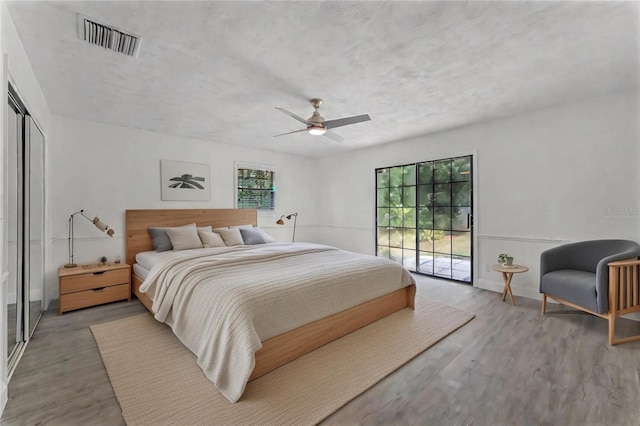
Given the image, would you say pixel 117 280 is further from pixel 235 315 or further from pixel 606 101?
pixel 606 101

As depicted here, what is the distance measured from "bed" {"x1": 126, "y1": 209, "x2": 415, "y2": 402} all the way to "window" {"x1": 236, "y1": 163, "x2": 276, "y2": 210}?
28 cm

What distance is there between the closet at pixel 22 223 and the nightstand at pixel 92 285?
22 centimetres

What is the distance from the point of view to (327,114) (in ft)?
11.7

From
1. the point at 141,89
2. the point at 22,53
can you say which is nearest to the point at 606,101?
the point at 141,89

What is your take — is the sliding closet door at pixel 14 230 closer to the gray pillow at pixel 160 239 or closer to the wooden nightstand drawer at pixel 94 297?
the wooden nightstand drawer at pixel 94 297

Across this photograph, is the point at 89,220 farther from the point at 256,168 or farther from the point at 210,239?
the point at 256,168

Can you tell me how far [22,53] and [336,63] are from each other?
2.41 meters

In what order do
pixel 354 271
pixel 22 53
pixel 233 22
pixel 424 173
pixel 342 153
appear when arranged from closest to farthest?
pixel 233 22, pixel 22 53, pixel 354 271, pixel 424 173, pixel 342 153

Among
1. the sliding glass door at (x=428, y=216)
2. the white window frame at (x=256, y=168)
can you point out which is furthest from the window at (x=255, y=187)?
the sliding glass door at (x=428, y=216)

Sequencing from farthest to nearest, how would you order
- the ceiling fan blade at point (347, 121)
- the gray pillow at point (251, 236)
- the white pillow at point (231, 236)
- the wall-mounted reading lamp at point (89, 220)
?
1. the gray pillow at point (251, 236)
2. the white pillow at point (231, 236)
3. the wall-mounted reading lamp at point (89, 220)
4. the ceiling fan blade at point (347, 121)

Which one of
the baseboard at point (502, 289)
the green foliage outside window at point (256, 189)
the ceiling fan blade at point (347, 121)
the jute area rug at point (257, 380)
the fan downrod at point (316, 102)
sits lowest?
the jute area rug at point (257, 380)

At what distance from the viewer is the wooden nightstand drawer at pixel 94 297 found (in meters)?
3.14

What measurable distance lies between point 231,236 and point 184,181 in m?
1.24

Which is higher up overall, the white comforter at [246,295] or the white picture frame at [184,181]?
the white picture frame at [184,181]
